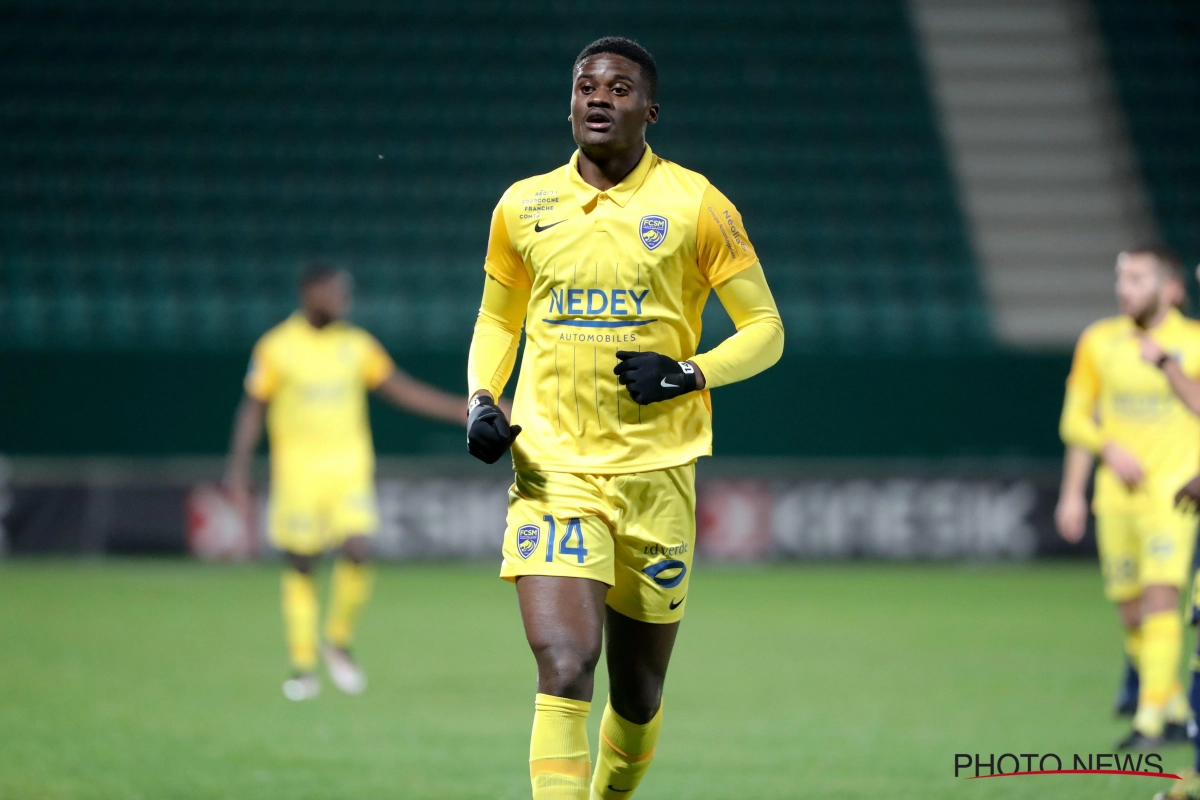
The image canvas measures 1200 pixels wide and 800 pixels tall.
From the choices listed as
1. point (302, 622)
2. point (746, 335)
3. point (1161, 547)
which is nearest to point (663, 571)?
point (746, 335)

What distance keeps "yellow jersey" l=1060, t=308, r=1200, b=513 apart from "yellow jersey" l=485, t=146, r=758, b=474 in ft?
13.1

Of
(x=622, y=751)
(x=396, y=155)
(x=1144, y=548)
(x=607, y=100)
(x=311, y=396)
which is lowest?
(x=1144, y=548)

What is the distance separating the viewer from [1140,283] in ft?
24.5

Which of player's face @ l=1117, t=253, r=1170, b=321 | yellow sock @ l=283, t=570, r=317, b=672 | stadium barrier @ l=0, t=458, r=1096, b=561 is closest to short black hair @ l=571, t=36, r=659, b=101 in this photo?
player's face @ l=1117, t=253, r=1170, b=321

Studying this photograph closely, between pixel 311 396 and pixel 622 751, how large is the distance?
5.63 meters

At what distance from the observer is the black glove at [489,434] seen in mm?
4566

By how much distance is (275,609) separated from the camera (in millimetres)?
13961

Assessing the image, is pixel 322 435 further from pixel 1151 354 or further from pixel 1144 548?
pixel 1151 354

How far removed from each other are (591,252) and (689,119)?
56.9 feet

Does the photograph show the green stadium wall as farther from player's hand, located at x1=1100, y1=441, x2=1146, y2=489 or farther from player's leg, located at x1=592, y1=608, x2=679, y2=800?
player's leg, located at x1=592, y1=608, x2=679, y2=800

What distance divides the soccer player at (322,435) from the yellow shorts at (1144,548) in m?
3.87

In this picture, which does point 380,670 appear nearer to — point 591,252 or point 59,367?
point 591,252

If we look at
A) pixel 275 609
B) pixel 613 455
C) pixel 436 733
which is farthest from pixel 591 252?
pixel 275 609

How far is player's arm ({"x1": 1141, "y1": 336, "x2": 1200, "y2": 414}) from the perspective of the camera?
589cm
